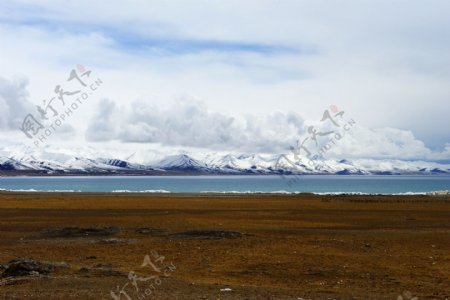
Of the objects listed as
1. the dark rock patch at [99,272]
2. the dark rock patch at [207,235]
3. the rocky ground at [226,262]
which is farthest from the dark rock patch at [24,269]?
the dark rock patch at [207,235]

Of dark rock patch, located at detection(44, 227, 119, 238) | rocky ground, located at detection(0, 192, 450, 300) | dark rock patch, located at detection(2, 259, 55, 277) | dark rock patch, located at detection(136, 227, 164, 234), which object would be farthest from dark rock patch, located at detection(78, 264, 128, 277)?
dark rock patch, located at detection(136, 227, 164, 234)

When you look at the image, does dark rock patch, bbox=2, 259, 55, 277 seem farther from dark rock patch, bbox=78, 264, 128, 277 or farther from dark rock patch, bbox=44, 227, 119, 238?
dark rock patch, bbox=44, 227, 119, 238

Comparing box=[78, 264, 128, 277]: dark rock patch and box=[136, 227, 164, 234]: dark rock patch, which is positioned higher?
box=[78, 264, 128, 277]: dark rock patch

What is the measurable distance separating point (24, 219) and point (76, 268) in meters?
26.5

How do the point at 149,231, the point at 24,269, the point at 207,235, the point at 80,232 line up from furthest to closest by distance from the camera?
the point at 149,231, the point at 80,232, the point at 207,235, the point at 24,269

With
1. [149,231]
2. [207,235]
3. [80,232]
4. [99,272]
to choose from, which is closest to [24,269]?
[99,272]

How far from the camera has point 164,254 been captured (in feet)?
78.8

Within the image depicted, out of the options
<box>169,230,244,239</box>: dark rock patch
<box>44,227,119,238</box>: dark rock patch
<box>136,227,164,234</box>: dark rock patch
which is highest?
<box>169,230,244,239</box>: dark rock patch

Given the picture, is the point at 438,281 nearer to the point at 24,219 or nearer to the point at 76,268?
the point at 76,268

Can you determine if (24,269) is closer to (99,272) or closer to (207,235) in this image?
(99,272)

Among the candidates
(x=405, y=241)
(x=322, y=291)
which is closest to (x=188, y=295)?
(x=322, y=291)

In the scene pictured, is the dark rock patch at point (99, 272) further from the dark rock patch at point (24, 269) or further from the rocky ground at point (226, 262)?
the dark rock patch at point (24, 269)

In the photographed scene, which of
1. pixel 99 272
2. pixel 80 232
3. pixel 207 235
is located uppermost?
pixel 99 272

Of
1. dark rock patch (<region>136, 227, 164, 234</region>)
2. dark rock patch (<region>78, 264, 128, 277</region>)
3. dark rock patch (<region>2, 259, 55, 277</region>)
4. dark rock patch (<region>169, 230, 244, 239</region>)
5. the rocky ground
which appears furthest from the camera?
dark rock patch (<region>136, 227, 164, 234</region>)
